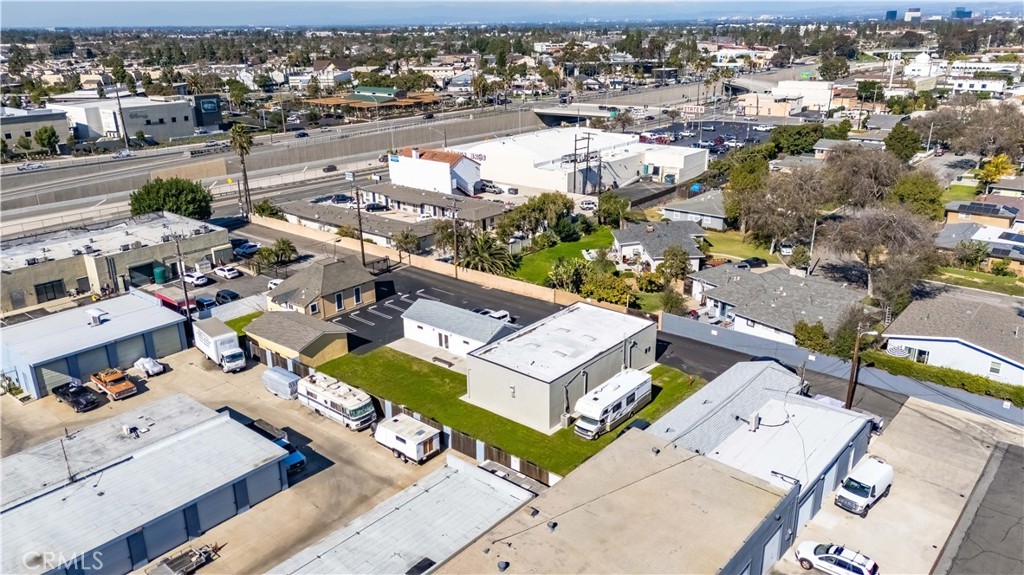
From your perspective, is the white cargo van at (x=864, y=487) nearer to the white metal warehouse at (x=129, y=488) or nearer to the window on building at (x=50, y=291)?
the white metal warehouse at (x=129, y=488)

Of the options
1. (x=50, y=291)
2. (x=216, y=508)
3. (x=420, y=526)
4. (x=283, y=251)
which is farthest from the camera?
(x=283, y=251)

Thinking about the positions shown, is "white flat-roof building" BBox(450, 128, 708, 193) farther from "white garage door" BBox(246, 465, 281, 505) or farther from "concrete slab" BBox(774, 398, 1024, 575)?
"white garage door" BBox(246, 465, 281, 505)

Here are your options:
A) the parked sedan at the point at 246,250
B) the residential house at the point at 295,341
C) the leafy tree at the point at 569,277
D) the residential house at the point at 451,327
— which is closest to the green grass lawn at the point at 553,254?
the leafy tree at the point at 569,277

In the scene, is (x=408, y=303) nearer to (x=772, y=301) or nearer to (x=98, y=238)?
(x=772, y=301)

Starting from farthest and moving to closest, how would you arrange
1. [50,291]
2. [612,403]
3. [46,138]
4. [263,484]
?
[46,138]
[50,291]
[612,403]
[263,484]

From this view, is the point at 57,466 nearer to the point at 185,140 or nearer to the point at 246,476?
the point at 246,476

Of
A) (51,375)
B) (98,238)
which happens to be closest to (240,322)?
(51,375)

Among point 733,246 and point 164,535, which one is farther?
point 733,246
